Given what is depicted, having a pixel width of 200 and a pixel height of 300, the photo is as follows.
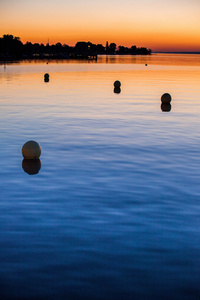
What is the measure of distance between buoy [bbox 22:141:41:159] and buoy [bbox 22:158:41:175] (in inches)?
6.3

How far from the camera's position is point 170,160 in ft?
49.6

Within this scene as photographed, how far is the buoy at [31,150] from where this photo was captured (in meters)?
14.9

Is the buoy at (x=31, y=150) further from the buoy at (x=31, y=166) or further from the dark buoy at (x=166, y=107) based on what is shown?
the dark buoy at (x=166, y=107)

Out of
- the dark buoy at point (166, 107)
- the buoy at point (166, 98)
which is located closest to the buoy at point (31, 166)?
the dark buoy at point (166, 107)

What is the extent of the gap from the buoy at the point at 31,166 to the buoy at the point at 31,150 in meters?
0.16

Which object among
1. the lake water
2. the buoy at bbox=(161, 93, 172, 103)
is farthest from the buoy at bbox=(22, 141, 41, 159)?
the buoy at bbox=(161, 93, 172, 103)

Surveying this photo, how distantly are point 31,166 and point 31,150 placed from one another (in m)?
0.82

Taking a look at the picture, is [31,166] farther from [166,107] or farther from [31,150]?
[166,107]

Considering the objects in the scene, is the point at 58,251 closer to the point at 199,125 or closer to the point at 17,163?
the point at 17,163

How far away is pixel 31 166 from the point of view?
1431 cm

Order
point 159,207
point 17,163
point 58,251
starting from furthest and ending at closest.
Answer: point 17,163 → point 159,207 → point 58,251

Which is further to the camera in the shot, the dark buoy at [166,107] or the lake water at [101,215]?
the dark buoy at [166,107]

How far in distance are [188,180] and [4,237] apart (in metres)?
6.28

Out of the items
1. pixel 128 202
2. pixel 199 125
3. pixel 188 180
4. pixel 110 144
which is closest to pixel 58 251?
pixel 128 202
